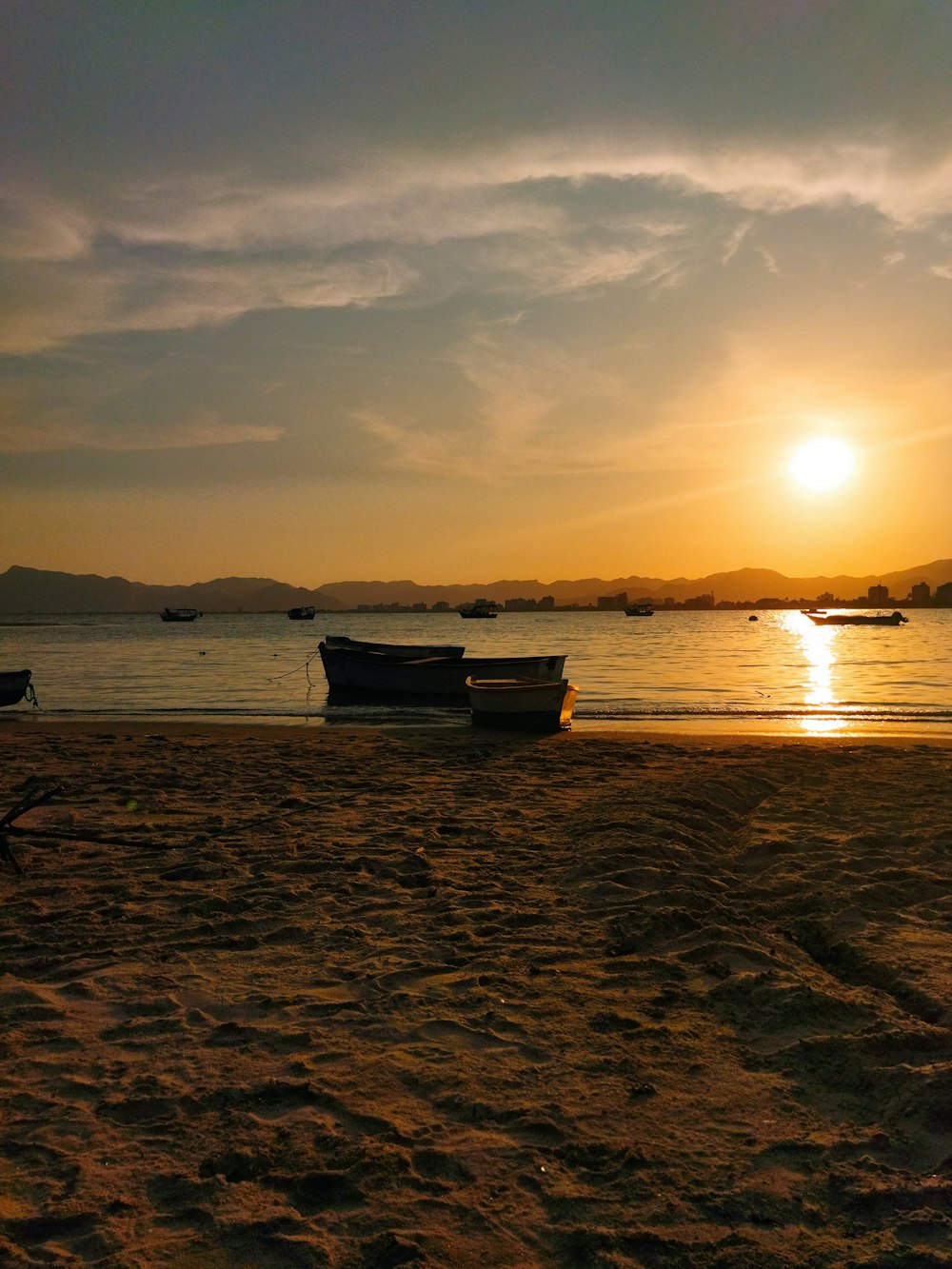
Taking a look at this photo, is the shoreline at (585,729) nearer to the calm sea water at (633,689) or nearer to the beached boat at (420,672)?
the calm sea water at (633,689)

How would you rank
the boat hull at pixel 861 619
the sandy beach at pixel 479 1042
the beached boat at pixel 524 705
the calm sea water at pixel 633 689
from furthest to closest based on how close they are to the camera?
the boat hull at pixel 861 619 < the calm sea water at pixel 633 689 < the beached boat at pixel 524 705 < the sandy beach at pixel 479 1042

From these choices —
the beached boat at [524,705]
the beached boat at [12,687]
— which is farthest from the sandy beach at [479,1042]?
the beached boat at [12,687]

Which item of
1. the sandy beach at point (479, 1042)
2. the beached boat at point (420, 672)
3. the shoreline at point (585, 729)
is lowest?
the shoreline at point (585, 729)

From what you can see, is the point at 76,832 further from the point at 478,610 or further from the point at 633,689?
the point at 478,610

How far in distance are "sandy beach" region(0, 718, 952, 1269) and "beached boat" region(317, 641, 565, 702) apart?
1370cm

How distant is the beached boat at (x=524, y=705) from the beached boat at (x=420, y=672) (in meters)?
3.23

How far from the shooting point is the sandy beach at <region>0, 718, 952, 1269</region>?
3.36 m

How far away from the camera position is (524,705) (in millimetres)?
19422

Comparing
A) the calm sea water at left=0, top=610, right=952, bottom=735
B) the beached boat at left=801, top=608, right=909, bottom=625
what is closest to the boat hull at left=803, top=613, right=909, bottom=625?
the beached boat at left=801, top=608, right=909, bottom=625

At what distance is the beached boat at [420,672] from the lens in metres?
23.6

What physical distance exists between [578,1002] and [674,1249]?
202 cm

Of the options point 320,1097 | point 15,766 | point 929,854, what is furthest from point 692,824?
point 15,766

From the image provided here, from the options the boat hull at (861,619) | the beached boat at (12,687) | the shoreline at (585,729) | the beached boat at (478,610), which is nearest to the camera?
the shoreline at (585,729)

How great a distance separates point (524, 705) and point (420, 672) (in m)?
6.71
